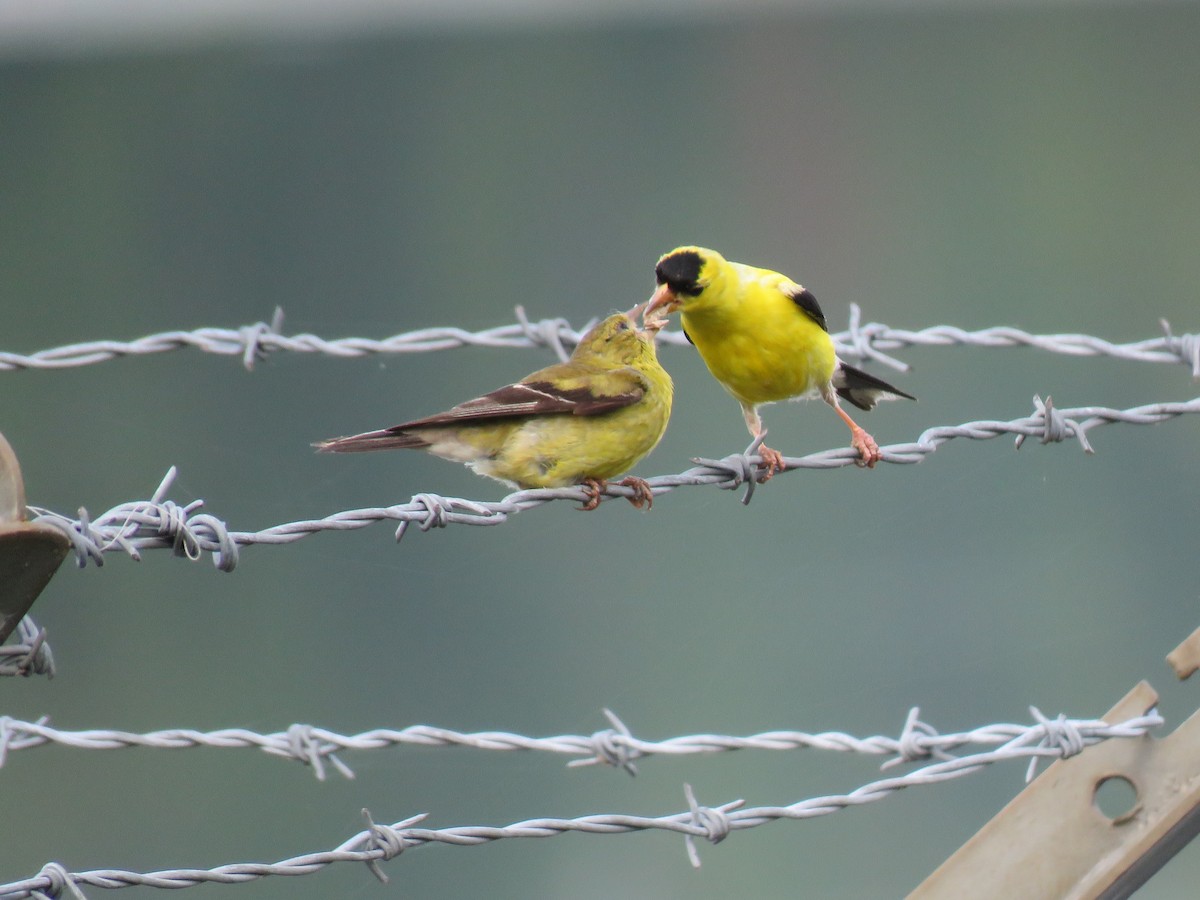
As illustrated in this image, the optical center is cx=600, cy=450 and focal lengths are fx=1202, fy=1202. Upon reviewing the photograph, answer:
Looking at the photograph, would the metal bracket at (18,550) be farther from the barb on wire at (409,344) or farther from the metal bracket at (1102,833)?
the metal bracket at (1102,833)

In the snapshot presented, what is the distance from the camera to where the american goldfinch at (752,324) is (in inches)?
170

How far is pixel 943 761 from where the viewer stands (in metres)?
2.79

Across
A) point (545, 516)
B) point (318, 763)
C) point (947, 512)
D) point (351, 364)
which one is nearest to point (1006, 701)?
point (947, 512)

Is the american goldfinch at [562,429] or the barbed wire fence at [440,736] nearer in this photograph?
the barbed wire fence at [440,736]

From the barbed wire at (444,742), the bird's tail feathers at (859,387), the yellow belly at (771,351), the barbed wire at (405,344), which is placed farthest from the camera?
the bird's tail feathers at (859,387)

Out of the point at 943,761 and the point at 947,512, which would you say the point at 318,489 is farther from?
the point at 943,761

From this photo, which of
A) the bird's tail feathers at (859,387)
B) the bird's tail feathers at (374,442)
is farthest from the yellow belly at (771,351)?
the bird's tail feathers at (374,442)

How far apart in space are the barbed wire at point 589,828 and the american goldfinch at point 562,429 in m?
1.27

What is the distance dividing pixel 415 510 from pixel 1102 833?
1.84 meters

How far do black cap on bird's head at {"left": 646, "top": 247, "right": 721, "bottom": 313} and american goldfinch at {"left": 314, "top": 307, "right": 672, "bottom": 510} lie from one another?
28 cm

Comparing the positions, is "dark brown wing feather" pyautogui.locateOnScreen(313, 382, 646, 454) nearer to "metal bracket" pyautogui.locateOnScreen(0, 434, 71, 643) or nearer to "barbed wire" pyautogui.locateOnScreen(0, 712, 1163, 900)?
"barbed wire" pyautogui.locateOnScreen(0, 712, 1163, 900)

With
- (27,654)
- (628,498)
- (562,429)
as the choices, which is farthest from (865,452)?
(27,654)

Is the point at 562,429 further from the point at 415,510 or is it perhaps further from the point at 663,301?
the point at 415,510

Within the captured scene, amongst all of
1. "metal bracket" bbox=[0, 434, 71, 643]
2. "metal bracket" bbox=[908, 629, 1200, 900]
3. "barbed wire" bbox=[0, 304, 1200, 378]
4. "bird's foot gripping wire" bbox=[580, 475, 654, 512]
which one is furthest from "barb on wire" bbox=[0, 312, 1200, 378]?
"metal bracket" bbox=[0, 434, 71, 643]
